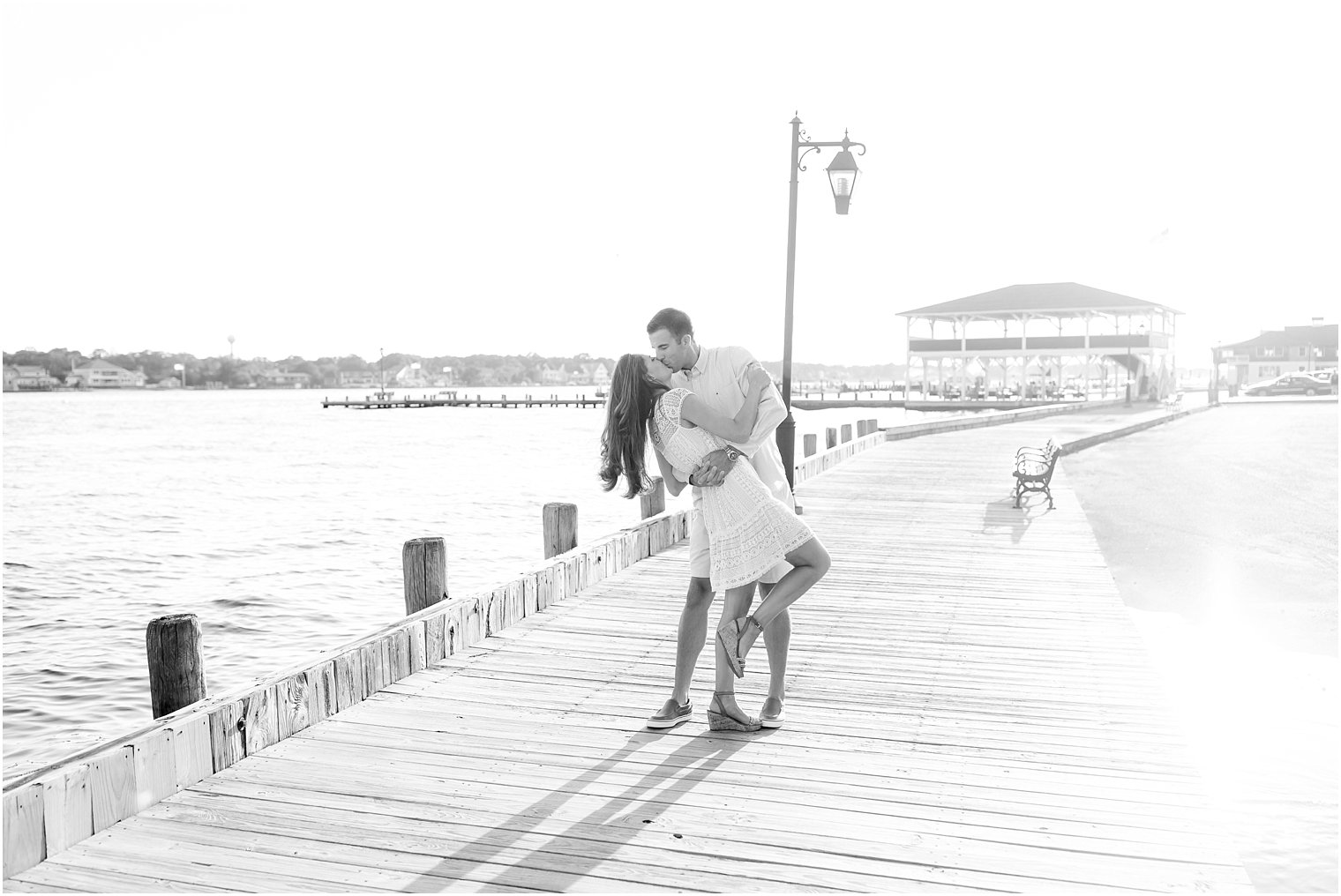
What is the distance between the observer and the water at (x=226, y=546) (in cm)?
1211

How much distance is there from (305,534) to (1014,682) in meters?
21.7

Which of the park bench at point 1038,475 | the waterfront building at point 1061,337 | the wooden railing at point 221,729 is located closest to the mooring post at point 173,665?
the wooden railing at point 221,729

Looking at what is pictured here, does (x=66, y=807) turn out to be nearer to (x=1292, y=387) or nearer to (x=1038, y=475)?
(x=1038, y=475)

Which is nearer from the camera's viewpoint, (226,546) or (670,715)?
(670,715)

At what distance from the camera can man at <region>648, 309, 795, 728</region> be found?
4.25 meters

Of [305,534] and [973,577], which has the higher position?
[973,577]

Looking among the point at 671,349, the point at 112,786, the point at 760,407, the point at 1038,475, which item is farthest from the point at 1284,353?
the point at 112,786

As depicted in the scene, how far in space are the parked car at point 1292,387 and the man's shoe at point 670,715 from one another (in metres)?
65.2

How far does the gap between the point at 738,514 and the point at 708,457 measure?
0.26 meters

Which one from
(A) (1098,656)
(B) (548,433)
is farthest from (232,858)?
(B) (548,433)

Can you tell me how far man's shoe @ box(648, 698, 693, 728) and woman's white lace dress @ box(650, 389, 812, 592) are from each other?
0.70 meters

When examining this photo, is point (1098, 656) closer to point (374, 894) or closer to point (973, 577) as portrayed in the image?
point (973, 577)

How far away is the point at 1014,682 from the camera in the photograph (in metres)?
5.53

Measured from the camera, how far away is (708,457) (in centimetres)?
423
